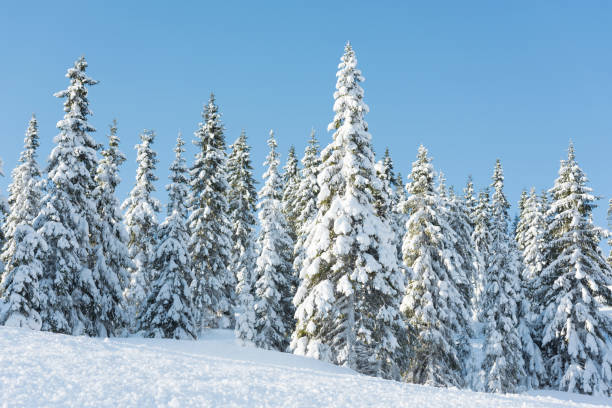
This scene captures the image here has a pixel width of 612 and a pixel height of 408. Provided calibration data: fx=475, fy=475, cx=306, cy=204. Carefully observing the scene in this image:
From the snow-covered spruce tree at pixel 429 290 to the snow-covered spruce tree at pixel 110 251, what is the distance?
56.2ft

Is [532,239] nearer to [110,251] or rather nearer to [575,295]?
[575,295]

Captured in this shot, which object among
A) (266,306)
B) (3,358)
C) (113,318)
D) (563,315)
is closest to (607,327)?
(563,315)

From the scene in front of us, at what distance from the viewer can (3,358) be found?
37.2 feet

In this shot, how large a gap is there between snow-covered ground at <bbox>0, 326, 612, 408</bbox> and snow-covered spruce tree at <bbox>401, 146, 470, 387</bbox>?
45.2ft

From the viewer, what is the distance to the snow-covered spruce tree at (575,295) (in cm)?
2980

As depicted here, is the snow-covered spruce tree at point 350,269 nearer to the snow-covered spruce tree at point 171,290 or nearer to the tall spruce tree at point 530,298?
the snow-covered spruce tree at point 171,290

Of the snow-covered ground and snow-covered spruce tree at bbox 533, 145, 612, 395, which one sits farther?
snow-covered spruce tree at bbox 533, 145, 612, 395

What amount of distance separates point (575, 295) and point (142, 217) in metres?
30.4

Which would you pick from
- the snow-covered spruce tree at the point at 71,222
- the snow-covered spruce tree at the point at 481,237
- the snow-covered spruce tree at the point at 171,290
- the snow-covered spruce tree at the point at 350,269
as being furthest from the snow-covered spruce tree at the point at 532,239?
the snow-covered spruce tree at the point at 71,222

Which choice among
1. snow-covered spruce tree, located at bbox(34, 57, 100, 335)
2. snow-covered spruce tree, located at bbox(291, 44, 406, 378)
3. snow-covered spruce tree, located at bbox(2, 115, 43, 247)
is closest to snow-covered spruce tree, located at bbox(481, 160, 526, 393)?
snow-covered spruce tree, located at bbox(291, 44, 406, 378)

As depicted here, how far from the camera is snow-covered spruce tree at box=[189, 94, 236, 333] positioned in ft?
113

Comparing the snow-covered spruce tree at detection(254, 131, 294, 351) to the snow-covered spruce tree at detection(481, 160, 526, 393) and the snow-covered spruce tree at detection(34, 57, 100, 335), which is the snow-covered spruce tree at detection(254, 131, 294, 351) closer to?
the snow-covered spruce tree at detection(34, 57, 100, 335)

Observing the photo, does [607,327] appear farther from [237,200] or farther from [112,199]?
[112,199]

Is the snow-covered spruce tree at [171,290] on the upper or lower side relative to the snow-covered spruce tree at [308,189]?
lower
